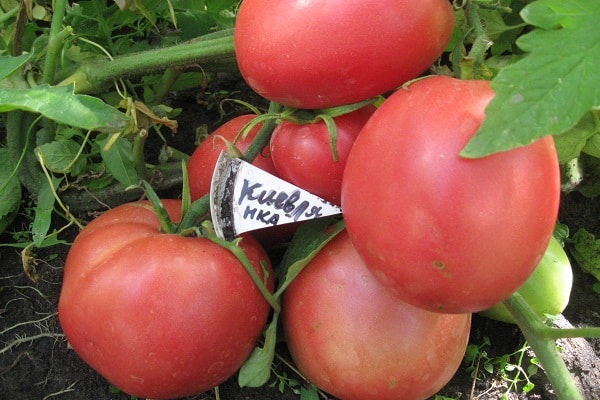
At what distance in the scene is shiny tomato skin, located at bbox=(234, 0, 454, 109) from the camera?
78cm

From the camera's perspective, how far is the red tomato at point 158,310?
0.88 m

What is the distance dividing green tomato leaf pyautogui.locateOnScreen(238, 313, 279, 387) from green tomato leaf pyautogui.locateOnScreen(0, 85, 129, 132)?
14.5 inches

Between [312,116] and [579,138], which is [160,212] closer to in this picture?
[312,116]

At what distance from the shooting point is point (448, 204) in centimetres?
67

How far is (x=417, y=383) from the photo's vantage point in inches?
36.5

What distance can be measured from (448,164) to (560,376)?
1.35ft

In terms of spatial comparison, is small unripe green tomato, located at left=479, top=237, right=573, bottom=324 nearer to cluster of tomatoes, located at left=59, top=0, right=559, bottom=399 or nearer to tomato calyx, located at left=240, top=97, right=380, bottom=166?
cluster of tomatoes, located at left=59, top=0, right=559, bottom=399

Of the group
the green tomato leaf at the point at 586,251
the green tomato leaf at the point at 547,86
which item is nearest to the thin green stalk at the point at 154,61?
the green tomato leaf at the point at 547,86

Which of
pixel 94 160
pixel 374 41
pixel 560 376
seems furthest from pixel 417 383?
pixel 94 160

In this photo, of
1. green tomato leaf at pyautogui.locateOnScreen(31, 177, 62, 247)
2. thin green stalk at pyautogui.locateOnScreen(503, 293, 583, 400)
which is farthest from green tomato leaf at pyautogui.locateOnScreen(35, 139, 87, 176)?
thin green stalk at pyautogui.locateOnScreen(503, 293, 583, 400)

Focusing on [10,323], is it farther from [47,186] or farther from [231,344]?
[231,344]

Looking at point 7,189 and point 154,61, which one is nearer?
point 154,61

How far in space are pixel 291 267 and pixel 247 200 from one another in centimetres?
12

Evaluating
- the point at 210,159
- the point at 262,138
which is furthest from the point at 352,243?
the point at 210,159
